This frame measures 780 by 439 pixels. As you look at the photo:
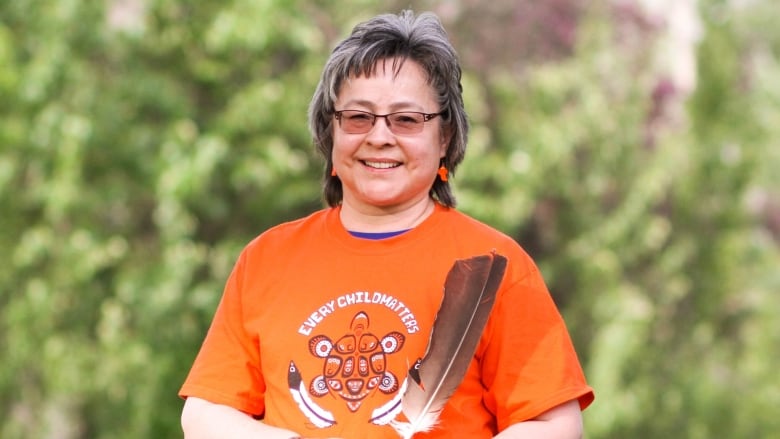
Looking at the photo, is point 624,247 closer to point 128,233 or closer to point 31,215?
point 128,233

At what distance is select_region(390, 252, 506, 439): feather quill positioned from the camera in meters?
2.72

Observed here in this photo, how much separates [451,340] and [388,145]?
445 millimetres

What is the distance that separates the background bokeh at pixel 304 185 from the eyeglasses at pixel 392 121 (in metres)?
6.83

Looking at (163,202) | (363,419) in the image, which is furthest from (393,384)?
(163,202)

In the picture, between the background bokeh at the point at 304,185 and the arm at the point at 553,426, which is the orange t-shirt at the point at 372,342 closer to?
the arm at the point at 553,426

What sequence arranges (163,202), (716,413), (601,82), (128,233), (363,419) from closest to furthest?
(363,419), (163,202), (128,233), (716,413), (601,82)

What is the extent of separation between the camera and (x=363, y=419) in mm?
2770

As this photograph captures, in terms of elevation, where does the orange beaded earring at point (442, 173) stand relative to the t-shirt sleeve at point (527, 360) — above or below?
above

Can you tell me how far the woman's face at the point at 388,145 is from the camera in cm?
289

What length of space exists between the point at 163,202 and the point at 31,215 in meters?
1.45

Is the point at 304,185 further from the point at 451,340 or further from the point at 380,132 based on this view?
the point at 451,340

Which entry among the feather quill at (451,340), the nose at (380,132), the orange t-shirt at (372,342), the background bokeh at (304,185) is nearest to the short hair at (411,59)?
the nose at (380,132)

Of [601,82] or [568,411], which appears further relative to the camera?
[601,82]

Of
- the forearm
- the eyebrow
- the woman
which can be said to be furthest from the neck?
the forearm
